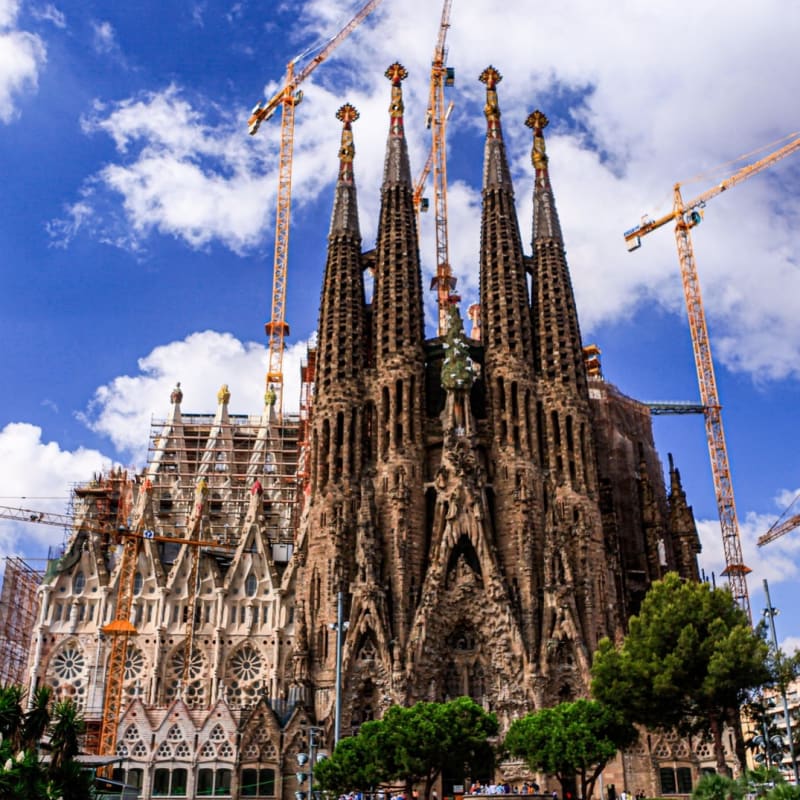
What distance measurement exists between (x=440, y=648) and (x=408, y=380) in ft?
49.4

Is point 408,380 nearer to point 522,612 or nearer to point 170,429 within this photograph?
point 522,612

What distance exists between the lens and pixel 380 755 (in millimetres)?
33094

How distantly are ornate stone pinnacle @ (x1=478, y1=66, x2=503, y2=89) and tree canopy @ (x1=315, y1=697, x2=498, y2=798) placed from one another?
149 feet

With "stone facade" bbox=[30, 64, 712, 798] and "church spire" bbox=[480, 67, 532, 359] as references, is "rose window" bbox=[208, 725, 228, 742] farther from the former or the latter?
"church spire" bbox=[480, 67, 532, 359]

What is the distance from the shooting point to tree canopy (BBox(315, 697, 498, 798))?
108 feet

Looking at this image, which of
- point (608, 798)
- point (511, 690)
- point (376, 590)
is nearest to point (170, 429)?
point (376, 590)

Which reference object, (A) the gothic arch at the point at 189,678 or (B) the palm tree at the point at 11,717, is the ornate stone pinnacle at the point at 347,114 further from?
(B) the palm tree at the point at 11,717

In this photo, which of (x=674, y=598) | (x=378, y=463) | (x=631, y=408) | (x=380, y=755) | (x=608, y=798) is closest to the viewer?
(x=380, y=755)

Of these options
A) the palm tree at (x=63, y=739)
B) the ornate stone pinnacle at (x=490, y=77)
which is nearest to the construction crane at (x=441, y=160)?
the ornate stone pinnacle at (x=490, y=77)

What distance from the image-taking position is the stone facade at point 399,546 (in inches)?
1864

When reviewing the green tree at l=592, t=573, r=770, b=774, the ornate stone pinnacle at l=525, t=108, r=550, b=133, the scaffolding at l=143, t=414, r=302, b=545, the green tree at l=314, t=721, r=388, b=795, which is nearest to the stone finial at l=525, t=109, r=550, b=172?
the ornate stone pinnacle at l=525, t=108, r=550, b=133

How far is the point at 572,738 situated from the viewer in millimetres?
34656

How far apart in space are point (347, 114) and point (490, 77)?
399 inches

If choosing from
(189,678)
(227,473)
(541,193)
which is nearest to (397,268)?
(541,193)
